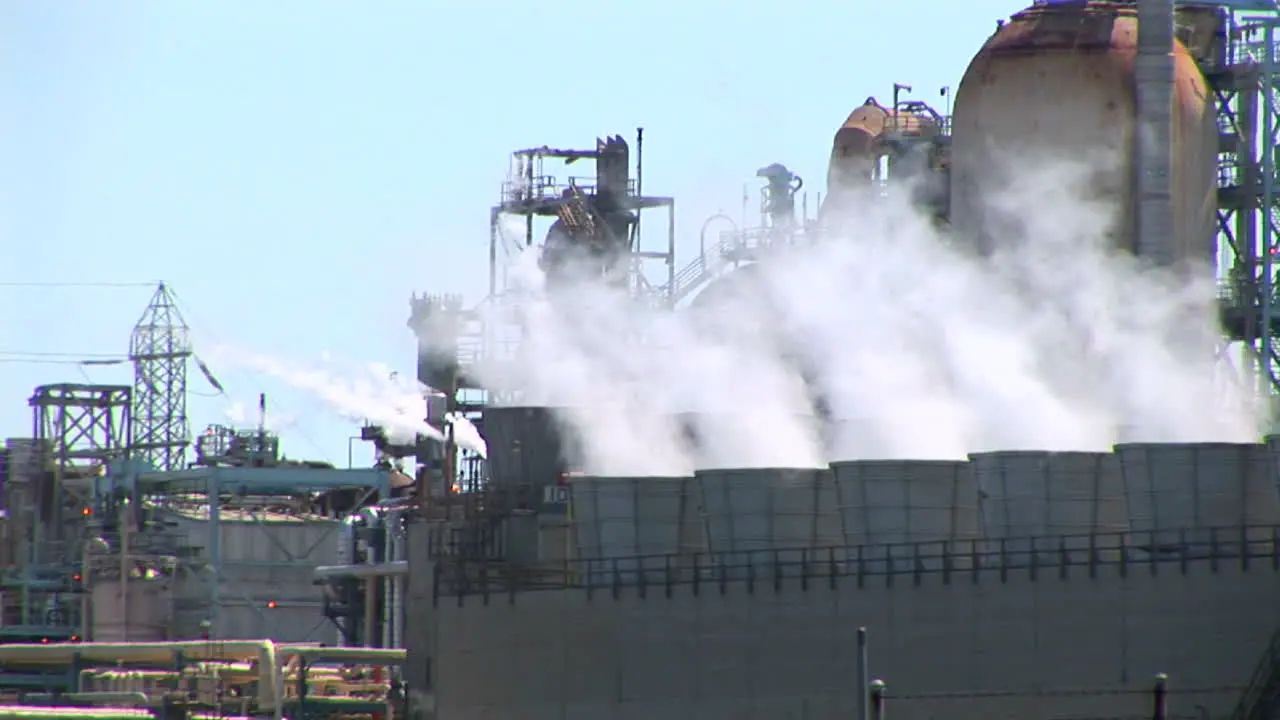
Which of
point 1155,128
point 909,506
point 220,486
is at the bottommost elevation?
point 909,506

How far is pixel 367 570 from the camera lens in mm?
94812

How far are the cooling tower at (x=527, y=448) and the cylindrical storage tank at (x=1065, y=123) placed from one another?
15099 mm

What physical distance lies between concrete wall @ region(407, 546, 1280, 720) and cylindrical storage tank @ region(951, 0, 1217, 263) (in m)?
21.3

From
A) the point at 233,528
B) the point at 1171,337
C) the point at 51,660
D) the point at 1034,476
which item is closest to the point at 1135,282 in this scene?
the point at 1171,337

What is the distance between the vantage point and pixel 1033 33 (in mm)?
80312

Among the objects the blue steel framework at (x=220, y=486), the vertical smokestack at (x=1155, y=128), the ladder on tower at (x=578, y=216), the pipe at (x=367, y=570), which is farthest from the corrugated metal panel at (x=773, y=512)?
the blue steel framework at (x=220, y=486)

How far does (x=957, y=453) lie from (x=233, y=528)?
50.8 m

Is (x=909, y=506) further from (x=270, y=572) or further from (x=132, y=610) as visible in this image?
(x=270, y=572)

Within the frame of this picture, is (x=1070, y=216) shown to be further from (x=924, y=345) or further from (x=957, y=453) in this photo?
(x=957, y=453)

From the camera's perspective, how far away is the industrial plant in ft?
194

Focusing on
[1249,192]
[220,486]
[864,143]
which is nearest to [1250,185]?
[1249,192]

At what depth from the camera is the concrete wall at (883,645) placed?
57.4 meters

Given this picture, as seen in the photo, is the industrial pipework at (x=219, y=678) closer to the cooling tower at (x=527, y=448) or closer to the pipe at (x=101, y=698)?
the pipe at (x=101, y=698)

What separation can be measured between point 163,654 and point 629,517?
32811 mm
